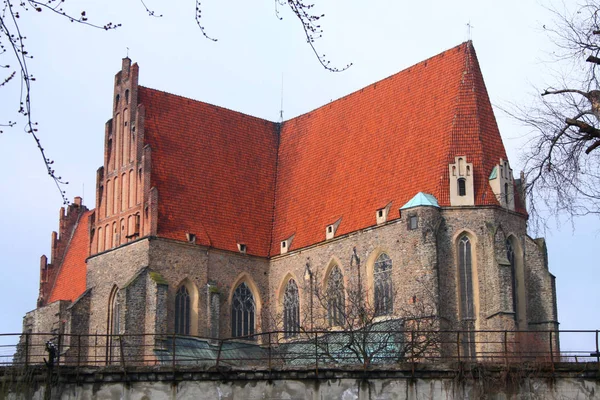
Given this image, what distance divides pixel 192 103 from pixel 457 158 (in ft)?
47.0

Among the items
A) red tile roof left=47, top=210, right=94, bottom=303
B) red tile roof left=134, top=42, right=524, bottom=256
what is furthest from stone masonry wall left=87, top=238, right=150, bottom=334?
red tile roof left=47, top=210, right=94, bottom=303

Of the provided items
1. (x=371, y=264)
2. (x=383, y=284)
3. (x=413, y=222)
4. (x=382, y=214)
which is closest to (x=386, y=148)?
(x=382, y=214)

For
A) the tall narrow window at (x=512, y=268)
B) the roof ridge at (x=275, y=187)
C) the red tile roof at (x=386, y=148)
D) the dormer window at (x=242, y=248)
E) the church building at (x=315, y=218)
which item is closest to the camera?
the church building at (x=315, y=218)

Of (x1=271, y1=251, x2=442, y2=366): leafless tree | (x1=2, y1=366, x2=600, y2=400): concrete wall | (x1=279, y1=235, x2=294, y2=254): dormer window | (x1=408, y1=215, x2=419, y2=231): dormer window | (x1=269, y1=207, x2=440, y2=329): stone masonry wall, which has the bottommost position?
(x1=2, y1=366, x2=600, y2=400): concrete wall

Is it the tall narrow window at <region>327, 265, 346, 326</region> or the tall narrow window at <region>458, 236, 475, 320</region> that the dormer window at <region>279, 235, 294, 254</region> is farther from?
the tall narrow window at <region>458, 236, 475, 320</region>

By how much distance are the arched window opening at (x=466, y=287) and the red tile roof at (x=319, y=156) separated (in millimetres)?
1892

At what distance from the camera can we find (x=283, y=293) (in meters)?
47.2

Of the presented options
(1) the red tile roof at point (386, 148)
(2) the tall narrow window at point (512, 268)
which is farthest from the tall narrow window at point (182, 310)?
(2) the tall narrow window at point (512, 268)

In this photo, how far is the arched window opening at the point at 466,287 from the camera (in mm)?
39781

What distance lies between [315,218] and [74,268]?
15970 millimetres

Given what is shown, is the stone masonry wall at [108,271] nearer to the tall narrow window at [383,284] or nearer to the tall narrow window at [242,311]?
the tall narrow window at [242,311]

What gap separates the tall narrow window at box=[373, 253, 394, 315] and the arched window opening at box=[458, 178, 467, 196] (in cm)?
380

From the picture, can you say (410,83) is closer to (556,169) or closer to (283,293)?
(283,293)

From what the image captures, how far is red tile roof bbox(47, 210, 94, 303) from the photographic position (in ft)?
178
